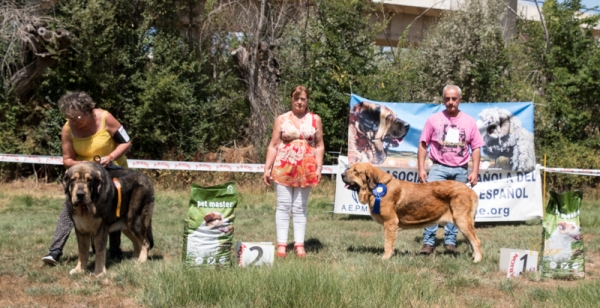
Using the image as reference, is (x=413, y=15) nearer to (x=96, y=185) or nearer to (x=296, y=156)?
(x=296, y=156)

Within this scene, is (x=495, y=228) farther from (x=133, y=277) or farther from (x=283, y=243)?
(x=133, y=277)

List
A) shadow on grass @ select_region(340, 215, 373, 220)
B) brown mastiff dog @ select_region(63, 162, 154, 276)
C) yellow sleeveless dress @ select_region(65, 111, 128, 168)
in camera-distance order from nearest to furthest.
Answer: brown mastiff dog @ select_region(63, 162, 154, 276) → yellow sleeveless dress @ select_region(65, 111, 128, 168) → shadow on grass @ select_region(340, 215, 373, 220)

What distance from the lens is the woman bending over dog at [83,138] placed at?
537 centimetres

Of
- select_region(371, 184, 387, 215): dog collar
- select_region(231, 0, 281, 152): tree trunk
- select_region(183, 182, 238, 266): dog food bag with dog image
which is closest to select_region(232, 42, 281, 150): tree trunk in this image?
select_region(231, 0, 281, 152): tree trunk

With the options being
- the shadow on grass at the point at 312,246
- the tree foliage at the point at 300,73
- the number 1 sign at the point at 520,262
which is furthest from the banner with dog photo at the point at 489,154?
the number 1 sign at the point at 520,262

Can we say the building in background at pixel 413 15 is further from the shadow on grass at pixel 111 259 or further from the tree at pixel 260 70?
the shadow on grass at pixel 111 259

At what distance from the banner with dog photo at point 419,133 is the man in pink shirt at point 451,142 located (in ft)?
11.8

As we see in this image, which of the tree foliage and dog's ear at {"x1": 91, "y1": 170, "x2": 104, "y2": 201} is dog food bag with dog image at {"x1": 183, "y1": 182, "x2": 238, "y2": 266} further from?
the tree foliage

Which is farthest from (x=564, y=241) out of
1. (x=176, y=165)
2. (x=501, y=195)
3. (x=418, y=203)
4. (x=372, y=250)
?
(x=176, y=165)

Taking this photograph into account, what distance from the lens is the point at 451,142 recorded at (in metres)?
6.54

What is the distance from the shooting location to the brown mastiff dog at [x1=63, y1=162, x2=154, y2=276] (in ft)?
16.3

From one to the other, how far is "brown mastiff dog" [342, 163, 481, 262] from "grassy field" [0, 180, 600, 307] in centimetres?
36

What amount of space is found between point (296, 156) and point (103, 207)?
6.65 ft

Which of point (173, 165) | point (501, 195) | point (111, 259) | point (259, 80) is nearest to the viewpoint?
point (111, 259)
